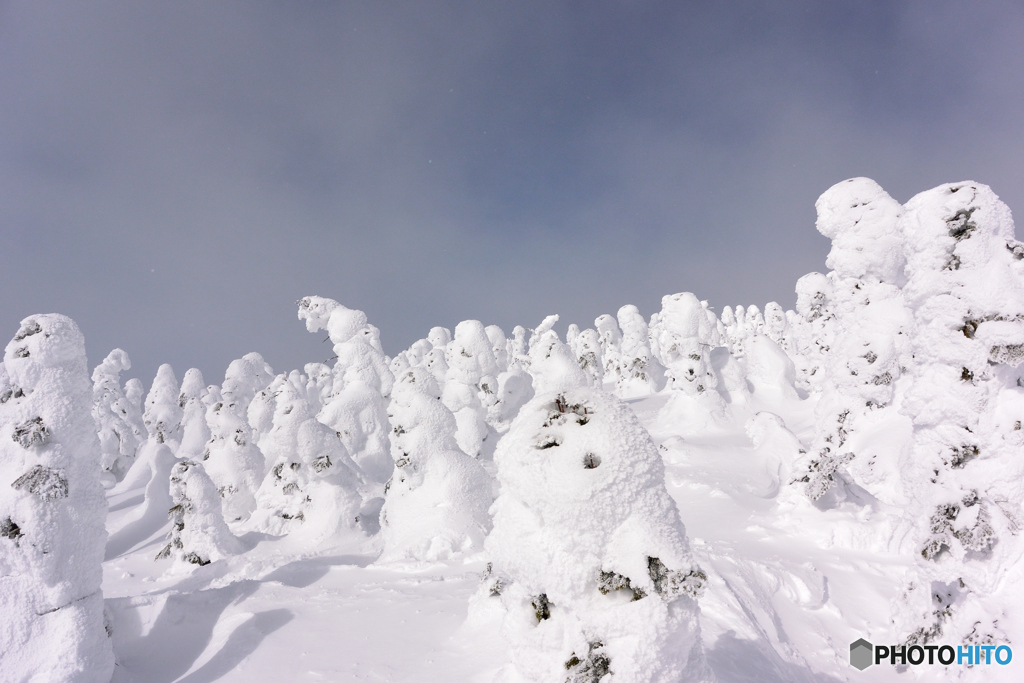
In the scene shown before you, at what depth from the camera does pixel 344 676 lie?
6520 millimetres

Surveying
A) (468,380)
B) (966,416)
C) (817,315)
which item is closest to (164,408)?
(468,380)

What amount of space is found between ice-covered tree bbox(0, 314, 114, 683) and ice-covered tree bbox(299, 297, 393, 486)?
13648 mm

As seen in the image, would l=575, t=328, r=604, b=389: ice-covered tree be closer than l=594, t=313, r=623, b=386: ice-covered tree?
Yes

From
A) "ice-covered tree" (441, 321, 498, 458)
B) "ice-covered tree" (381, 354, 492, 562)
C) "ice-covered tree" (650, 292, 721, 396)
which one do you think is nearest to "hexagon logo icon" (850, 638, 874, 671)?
"ice-covered tree" (381, 354, 492, 562)

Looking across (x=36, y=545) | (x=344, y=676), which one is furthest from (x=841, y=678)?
(x=36, y=545)

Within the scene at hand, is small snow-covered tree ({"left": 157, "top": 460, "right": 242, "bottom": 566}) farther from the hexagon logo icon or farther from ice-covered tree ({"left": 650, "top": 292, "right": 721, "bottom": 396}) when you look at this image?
ice-covered tree ({"left": 650, "top": 292, "right": 721, "bottom": 396})

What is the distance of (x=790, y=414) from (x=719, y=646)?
2068 centimetres

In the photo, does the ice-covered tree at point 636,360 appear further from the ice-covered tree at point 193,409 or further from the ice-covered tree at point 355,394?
the ice-covered tree at point 193,409

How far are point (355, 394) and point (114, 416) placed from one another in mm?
23537

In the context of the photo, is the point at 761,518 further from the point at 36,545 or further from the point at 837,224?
the point at 36,545

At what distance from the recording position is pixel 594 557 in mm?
3988

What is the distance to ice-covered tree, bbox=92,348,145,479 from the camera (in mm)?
30948

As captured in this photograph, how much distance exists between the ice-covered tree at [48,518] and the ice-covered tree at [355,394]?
13.6 m

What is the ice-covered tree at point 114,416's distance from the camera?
30.9m
